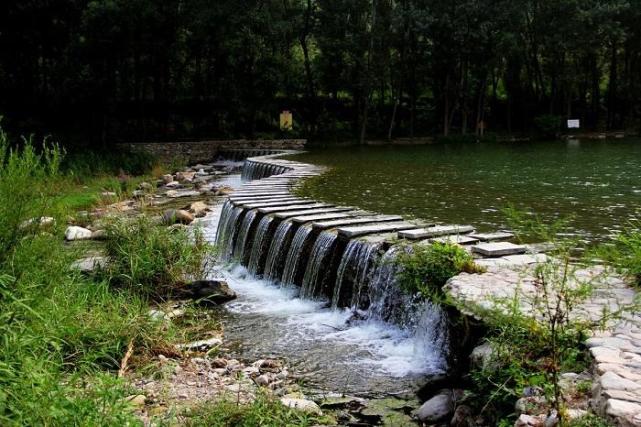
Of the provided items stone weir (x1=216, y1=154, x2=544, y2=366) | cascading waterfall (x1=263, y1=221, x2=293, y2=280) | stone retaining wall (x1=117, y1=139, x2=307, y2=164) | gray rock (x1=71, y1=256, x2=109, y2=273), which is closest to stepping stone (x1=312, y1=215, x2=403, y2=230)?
stone weir (x1=216, y1=154, x2=544, y2=366)

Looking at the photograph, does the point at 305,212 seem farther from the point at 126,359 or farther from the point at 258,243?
the point at 126,359

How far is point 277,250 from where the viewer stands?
25.9 ft

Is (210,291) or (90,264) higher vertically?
(90,264)

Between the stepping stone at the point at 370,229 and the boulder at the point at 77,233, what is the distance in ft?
17.8

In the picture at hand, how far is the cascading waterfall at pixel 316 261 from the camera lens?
278 inches

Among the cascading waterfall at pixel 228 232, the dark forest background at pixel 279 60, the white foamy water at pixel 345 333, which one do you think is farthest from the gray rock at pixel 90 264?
the dark forest background at pixel 279 60

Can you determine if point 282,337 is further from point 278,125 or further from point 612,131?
point 612,131

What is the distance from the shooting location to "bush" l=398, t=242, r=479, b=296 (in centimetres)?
525

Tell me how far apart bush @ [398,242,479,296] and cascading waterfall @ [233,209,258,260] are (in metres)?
3.64


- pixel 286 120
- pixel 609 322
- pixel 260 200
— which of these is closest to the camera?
pixel 609 322

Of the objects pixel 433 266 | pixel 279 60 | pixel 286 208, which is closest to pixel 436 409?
pixel 433 266

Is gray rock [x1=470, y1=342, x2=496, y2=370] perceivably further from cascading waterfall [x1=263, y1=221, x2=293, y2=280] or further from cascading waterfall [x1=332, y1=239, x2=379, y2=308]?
cascading waterfall [x1=263, y1=221, x2=293, y2=280]

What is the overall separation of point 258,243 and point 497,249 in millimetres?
3615

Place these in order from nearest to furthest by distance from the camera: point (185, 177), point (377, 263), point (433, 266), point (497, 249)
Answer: point (433, 266) < point (497, 249) < point (377, 263) < point (185, 177)
